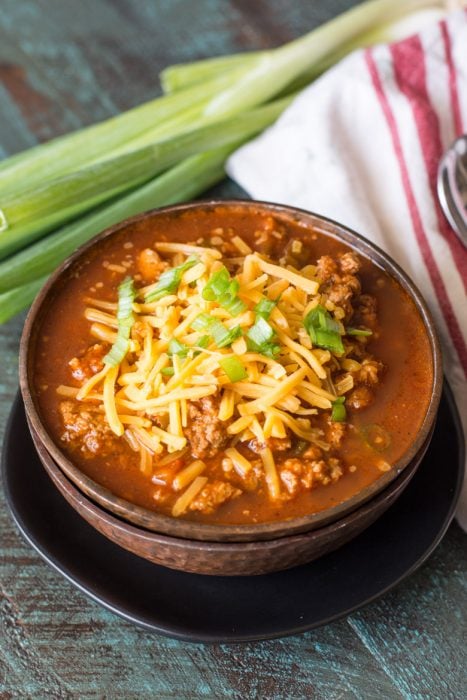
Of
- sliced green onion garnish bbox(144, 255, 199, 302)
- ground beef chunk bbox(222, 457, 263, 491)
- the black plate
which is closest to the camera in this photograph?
ground beef chunk bbox(222, 457, 263, 491)

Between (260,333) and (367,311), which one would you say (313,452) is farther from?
(367,311)

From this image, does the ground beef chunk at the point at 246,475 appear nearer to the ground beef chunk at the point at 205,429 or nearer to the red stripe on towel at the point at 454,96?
the ground beef chunk at the point at 205,429

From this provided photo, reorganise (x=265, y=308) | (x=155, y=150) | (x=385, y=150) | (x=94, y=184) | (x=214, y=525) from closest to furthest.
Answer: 1. (x=214, y=525)
2. (x=265, y=308)
3. (x=94, y=184)
4. (x=155, y=150)
5. (x=385, y=150)

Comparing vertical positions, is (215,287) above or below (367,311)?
above

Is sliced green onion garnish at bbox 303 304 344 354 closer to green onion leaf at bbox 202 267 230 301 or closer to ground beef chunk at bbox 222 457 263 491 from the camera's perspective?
green onion leaf at bbox 202 267 230 301

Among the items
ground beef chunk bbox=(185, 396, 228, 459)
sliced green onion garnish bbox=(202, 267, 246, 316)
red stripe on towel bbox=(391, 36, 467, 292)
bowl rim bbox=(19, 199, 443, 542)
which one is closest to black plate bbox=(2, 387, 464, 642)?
bowl rim bbox=(19, 199, 443, 542)

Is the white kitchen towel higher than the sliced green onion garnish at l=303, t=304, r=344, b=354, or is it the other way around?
the sliced green onion garnish at l=303, t=304, r=344, b=354

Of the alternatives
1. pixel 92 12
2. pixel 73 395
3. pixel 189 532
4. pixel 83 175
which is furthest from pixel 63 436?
pixel 92 12

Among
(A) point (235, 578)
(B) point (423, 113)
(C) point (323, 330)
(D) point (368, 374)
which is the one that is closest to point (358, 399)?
(D) point (368, 374)
